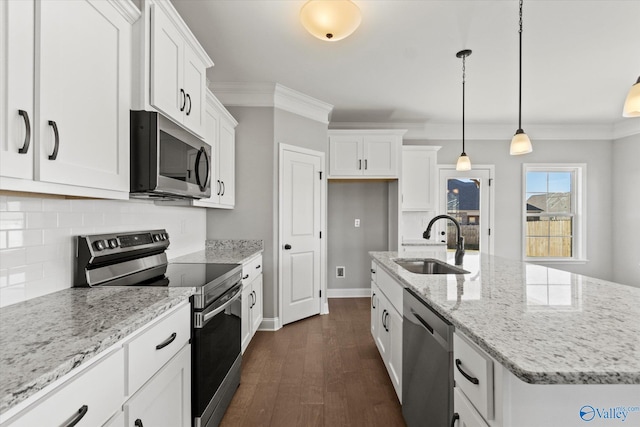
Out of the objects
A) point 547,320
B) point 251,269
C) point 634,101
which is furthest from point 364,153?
point 547,320

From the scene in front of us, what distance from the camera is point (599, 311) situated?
1.12m

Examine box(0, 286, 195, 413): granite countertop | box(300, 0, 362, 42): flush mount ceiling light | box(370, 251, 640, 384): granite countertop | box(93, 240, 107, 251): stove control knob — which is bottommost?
box(0, 286, 195, 413): granite countertop

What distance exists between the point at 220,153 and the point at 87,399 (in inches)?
95.4

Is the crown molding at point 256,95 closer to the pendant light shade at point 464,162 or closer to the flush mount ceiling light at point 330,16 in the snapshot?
the flush mount ceiling light at point 330,16

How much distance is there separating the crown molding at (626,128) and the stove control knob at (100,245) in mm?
6564

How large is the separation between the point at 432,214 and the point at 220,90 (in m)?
3.34

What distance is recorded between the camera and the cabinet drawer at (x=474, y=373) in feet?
2.88

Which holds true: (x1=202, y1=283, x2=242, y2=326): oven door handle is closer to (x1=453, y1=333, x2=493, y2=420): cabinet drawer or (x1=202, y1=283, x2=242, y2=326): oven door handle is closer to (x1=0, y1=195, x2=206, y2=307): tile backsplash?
(x1=0, y1=195, x2=206, y2=307): tile backsplash

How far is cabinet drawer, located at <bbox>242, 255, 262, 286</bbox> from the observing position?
2.60m

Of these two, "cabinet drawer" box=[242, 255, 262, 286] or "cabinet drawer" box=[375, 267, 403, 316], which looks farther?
"cabinet drawer" box=[242, 255, 262, 286]

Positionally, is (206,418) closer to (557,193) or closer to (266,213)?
(266,213)

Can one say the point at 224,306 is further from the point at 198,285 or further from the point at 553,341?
the point at 553,341

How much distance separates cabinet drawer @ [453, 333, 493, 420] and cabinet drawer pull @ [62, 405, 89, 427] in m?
1.06

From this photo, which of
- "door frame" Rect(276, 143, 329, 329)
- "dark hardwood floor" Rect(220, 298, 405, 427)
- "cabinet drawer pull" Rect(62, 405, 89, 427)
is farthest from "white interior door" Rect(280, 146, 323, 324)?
"cabinet drawer pull" Rect(62, 405, 89, 427)
